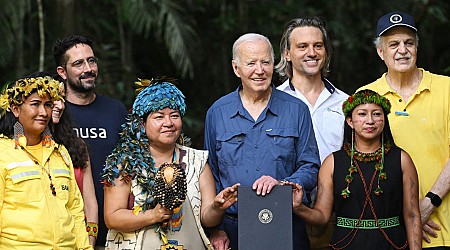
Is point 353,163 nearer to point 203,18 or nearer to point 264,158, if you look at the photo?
point 264,158

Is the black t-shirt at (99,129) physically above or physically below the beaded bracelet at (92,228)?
above

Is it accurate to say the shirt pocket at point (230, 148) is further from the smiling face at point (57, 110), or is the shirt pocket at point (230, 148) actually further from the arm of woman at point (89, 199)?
the smiling face at point (57, 110)

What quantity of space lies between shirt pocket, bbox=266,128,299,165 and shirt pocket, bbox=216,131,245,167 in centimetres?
19

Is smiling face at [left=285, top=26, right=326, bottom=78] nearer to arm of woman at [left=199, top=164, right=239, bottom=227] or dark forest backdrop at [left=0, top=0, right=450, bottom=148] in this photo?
arm of woman at [left=199, top=164, right=239, bottom=227]

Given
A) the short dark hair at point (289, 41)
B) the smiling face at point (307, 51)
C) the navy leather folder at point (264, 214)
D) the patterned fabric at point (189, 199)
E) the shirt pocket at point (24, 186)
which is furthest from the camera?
the short dark hair at point (289, 41)

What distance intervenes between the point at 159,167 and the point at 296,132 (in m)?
0.96

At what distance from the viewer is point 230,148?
5504 mm

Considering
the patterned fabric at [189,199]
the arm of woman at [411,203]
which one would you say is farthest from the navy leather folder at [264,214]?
the arm of woman at [411,203]

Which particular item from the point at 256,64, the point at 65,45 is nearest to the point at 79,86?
the point at 65,45

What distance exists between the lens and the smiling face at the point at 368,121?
549 centimetres

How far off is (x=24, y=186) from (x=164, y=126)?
901mm

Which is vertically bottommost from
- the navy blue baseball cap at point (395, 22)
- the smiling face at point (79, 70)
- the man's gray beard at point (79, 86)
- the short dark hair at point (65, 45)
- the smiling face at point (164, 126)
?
the smiling face at point (164, 126)

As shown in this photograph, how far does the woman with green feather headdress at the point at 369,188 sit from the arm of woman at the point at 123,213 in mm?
924

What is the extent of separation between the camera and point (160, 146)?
207 inches
